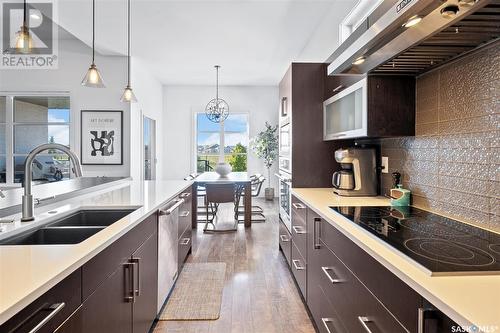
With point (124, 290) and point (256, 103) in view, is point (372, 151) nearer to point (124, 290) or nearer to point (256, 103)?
point (124, 290)

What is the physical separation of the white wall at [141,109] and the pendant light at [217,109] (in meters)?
1.24

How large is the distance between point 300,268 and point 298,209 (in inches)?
18.5

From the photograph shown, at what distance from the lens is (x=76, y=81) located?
551 centimetres

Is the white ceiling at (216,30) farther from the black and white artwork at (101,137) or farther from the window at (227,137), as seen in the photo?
the window at (227,137)

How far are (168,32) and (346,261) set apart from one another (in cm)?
425

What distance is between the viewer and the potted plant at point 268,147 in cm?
786

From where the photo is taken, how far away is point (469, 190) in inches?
61.5

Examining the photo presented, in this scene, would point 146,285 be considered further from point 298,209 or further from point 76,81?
point 76,81

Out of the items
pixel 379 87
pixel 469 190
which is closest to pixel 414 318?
pixel 469 190

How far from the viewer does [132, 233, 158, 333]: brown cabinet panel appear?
1.68 metres


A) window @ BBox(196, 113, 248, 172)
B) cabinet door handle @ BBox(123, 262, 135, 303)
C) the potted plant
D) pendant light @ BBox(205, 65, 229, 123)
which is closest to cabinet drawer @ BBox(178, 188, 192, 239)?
cabinet door handle @ BBox(123, 262, 135, 303)

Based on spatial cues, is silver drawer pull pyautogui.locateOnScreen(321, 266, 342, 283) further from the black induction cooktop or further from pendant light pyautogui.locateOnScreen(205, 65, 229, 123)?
pendant light pyautogui.locateOnScreen(205, 65, 229, 123)

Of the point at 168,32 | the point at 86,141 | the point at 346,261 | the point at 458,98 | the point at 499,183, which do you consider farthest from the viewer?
the point at 86,141

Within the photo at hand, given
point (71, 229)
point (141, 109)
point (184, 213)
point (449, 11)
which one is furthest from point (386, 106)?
point (141, 109)
